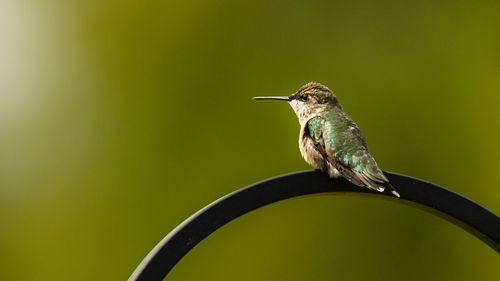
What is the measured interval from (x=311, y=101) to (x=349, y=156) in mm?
290

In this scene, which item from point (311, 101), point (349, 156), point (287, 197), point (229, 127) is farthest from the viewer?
point (229, 127)

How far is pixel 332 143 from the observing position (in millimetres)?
1208

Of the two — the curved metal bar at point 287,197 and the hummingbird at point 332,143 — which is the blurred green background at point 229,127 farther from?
the curved metal bar at point 287,197

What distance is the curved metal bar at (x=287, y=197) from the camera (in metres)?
0.77

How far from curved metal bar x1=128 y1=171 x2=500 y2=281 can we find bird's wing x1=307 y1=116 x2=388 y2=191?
1.0 inches

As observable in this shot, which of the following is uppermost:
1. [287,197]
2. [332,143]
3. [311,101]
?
[311,101]

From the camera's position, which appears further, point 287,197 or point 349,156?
point 349,156

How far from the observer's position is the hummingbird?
1.04 metres

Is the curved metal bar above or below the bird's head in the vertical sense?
below

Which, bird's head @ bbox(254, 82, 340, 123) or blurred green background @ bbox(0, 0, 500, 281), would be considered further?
blurred green background @ bbox(0, 0, 500, 281)

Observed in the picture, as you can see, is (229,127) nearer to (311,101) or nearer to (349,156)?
(311,101)

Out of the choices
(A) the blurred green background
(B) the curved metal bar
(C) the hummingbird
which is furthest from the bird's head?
(A) the blurred green background

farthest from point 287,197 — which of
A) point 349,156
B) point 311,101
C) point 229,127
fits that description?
point 229,127

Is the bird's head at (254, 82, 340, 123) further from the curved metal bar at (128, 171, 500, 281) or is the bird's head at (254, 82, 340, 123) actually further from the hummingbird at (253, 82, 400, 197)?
the curved metal bar at (128, 171, 500, 281)
